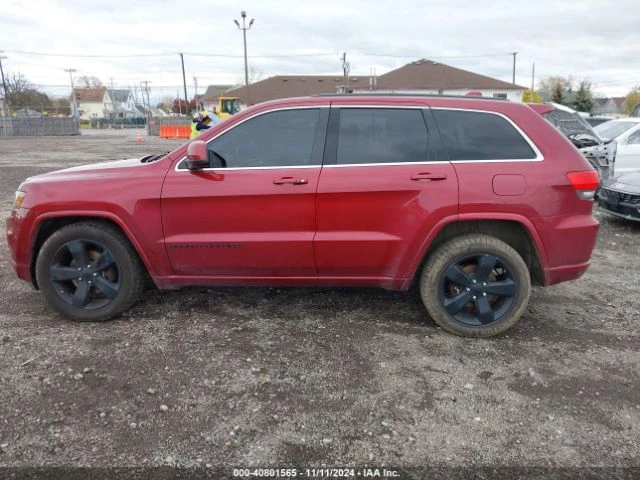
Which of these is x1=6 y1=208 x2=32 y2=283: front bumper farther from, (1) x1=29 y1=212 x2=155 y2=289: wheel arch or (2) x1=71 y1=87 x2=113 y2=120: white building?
(2) x1=71 y1=87 x2=113 y2=120: white building

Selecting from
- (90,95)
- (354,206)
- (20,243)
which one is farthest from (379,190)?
(90,95)

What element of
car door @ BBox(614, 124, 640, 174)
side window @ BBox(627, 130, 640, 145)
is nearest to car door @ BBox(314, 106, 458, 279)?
car door @ BBox(614, 124, 640, 174)

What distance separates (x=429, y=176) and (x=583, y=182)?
1118 mm

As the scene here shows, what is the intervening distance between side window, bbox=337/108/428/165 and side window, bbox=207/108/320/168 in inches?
10.3

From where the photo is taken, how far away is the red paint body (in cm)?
379

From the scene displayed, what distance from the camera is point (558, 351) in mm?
3842

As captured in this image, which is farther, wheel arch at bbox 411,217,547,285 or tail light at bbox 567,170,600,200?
wheel arch at bbox 411,217,547,285

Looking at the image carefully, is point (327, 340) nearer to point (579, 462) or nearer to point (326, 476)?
point (326, 476)

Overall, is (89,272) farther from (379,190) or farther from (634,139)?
(634,139)

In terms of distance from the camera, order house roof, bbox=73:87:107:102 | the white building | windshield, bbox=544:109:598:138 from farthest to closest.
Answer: house roof, bbox=73:87:107:102, the white building, windshield, bbox=544:109:598:138

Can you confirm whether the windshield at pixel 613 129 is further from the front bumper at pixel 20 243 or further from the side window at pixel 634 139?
the front bumper at pixel 20 243

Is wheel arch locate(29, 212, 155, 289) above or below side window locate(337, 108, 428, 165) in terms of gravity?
below

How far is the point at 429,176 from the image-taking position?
12.5 ft

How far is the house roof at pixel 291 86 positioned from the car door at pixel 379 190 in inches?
2376
